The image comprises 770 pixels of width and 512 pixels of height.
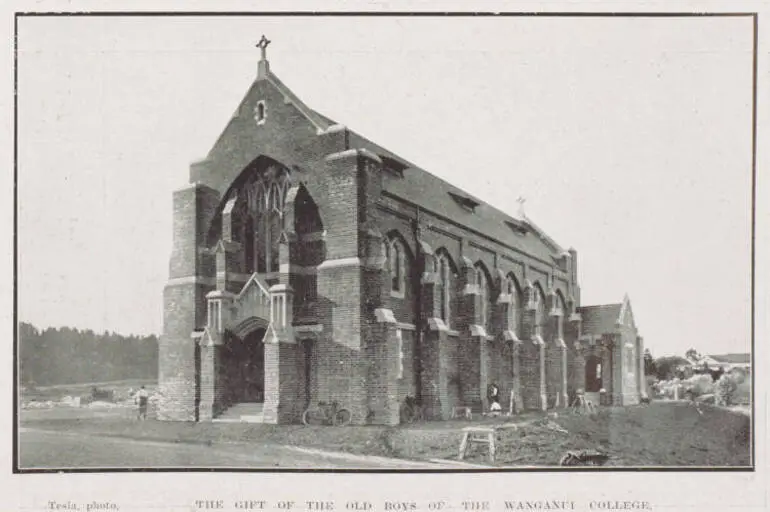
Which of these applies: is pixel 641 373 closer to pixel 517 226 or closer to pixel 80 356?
pixel 517 226

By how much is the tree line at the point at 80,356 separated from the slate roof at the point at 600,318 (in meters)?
22.6

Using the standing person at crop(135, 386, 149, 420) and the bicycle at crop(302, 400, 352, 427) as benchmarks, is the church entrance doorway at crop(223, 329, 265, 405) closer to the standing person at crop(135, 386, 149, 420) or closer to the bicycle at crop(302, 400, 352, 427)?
the bicycle at crop(302, 400, 352, 427)

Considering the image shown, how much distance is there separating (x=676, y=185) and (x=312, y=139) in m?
10.4

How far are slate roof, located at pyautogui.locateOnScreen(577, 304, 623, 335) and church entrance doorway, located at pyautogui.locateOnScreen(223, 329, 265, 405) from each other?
20387 mm

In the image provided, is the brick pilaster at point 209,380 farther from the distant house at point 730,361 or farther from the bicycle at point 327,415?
the distant house at point 730,361

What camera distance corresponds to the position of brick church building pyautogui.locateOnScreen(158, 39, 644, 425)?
2197 centimetres

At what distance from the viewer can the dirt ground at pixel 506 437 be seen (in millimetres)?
16672

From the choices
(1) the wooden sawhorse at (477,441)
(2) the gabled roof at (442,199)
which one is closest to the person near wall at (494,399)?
(2) the gabled roof at (442,199)

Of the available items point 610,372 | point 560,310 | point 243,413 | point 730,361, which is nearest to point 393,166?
point 243,413

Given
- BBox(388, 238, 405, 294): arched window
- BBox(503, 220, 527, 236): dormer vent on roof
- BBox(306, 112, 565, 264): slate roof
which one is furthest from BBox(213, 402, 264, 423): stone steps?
BBox(503, 220, 527, 236): dormer vent on roof

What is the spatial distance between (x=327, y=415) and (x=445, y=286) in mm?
7922
